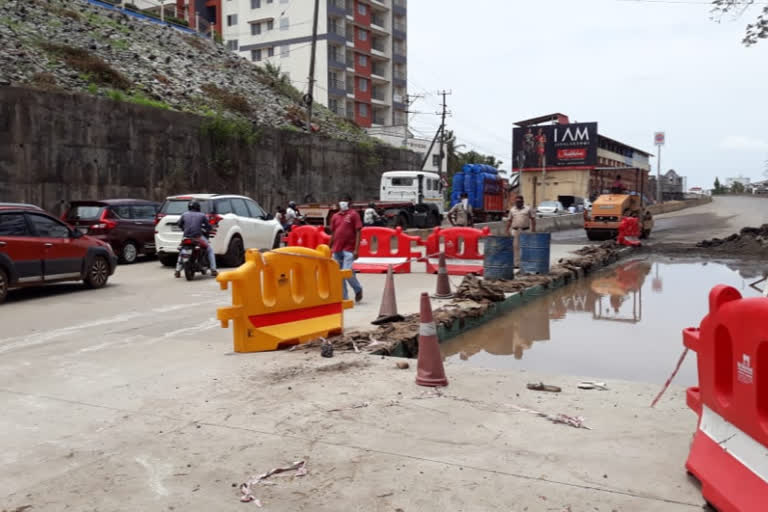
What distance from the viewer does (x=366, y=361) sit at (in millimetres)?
6863

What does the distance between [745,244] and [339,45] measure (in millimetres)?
51485

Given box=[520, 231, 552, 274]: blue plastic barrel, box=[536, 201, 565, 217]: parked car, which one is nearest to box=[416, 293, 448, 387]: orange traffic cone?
box=[520, 231, 552, 274]: blue plastic barrel

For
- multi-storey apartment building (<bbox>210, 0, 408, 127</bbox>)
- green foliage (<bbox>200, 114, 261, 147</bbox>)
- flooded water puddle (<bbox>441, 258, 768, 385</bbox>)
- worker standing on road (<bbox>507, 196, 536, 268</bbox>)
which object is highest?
multi-storey apartment building (<bbox>210, 0, 408, 127</bbox>)

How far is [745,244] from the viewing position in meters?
24.7

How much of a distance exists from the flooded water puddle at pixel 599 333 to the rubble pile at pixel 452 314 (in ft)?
1.02

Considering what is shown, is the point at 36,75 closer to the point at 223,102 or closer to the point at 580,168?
the point at 223,102

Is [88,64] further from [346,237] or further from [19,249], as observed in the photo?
[346,237]

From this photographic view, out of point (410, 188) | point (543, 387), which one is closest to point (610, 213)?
point (410, 188)

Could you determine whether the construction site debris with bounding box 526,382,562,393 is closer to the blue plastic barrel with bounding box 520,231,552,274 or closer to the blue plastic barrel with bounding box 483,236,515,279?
the blue plastic barrel with bounding box 483,236,515,279

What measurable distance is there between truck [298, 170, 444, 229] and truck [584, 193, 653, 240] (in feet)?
22.9

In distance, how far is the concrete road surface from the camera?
148 inches

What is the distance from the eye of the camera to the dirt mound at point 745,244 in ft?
77.2

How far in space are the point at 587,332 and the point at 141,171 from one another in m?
19.1

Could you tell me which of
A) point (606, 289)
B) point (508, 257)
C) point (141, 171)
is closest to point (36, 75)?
point (141, 171)
